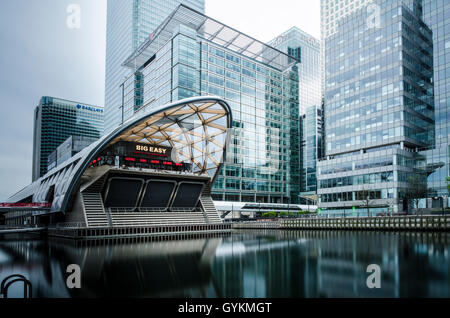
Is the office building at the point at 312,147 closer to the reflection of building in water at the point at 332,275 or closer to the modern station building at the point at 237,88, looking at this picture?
the modern station building at the point at 237,88

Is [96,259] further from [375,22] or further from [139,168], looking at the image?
[375,22]

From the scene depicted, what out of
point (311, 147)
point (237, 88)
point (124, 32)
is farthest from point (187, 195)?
point (124, 32)

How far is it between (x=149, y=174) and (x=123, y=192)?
5.11 meters

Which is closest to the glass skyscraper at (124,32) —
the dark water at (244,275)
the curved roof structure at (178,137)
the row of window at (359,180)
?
the row of window at (359,180)

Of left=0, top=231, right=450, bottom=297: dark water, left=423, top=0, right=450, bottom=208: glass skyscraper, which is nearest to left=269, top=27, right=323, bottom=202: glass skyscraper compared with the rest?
left=423, top=0, right=450, bottom=208: glass skyscraper

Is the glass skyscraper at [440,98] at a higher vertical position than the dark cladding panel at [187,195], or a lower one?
higher

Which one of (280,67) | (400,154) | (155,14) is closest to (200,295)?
(400,154)

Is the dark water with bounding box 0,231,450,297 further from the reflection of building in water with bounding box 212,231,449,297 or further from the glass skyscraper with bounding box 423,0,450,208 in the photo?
the glass skyscraper with bounding box 423,0,450,208

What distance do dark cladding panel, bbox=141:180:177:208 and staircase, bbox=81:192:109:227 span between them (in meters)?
8.16

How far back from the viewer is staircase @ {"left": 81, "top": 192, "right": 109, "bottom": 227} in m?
50.1

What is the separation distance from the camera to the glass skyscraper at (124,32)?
167000 mm

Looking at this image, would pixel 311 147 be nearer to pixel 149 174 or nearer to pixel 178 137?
pixel 178 137
